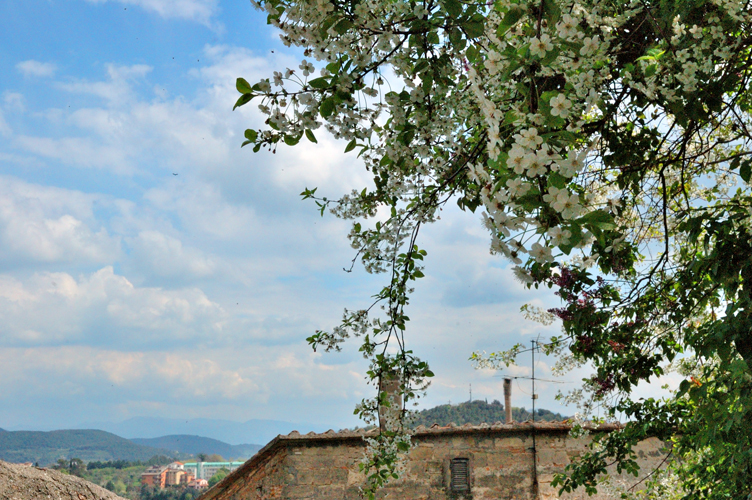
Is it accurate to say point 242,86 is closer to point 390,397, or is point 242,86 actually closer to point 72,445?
point 390,397

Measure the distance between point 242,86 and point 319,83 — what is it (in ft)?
0.92

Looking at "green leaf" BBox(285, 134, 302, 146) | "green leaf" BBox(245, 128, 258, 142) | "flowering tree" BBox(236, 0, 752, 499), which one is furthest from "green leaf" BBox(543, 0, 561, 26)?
"green leaf" BBox(245, 128, 258, 142)

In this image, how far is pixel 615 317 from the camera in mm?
4031

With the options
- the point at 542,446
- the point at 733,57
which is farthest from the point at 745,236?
the point at 542,446

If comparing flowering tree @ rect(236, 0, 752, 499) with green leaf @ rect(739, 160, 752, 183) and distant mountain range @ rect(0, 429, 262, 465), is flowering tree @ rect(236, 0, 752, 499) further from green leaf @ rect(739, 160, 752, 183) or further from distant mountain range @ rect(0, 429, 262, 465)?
distant mountain range @ rect(0, 429, 262, 465)

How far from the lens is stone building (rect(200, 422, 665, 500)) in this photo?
798 centimetres

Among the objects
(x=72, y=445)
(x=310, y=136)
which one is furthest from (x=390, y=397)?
(x=72, y=445)

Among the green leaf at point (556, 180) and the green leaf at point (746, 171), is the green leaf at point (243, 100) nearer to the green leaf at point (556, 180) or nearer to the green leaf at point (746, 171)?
the green leaf at point (556, 180)

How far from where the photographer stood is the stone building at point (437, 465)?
A: 7.98 metres

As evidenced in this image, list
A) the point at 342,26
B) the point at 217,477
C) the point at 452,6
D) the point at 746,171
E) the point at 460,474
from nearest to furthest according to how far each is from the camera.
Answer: the point at 452,6 → the point at 342,26 → the point at 746,171 → the point at 460,474 → the point at 217,477

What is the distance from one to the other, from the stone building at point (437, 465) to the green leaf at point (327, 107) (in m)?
6.73

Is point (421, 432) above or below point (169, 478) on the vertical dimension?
above

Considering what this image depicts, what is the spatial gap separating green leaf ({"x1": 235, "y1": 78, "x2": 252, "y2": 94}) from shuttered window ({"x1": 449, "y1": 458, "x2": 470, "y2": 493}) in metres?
7.39

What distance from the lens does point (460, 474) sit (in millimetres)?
8156
